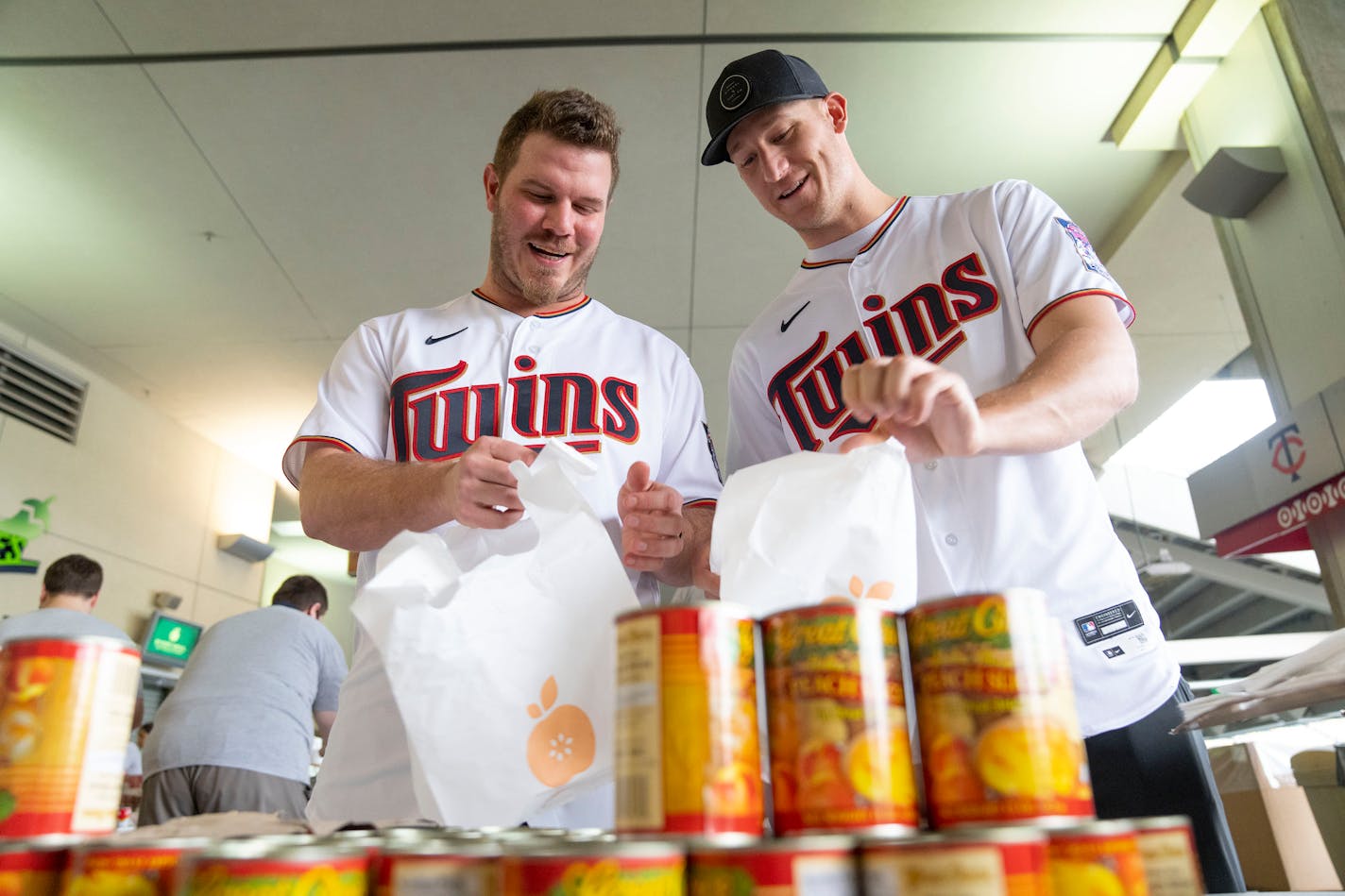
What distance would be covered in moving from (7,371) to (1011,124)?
477cm

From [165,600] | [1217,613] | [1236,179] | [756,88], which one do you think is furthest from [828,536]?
[1217,613]

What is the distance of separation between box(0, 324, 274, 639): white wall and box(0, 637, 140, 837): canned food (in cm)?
476

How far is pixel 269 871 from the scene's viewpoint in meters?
0.49

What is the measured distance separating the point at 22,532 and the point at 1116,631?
5039mm

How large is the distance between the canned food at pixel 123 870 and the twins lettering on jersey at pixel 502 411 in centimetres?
83

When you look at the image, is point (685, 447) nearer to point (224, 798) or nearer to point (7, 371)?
point (224, 798)

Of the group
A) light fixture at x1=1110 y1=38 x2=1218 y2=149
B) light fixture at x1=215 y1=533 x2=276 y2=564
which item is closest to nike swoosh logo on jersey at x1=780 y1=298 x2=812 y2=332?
light fixture at x1=1110 y1=38 x2=1218 y2=149

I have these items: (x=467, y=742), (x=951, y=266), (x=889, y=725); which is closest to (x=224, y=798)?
(x=467, y=742)

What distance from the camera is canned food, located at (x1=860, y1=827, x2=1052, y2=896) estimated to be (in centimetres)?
49

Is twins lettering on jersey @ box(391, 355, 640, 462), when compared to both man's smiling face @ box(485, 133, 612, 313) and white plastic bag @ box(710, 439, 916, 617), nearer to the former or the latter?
man's smiling face @ box(485, 133, 612, 313)

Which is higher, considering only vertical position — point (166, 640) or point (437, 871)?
point (166, 640)

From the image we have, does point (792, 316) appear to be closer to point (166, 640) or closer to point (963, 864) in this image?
point (963, 864)

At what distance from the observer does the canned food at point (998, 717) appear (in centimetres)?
57

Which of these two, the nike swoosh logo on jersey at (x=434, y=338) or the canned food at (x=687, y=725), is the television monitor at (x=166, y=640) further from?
the canned food at (x=687, y=725)
